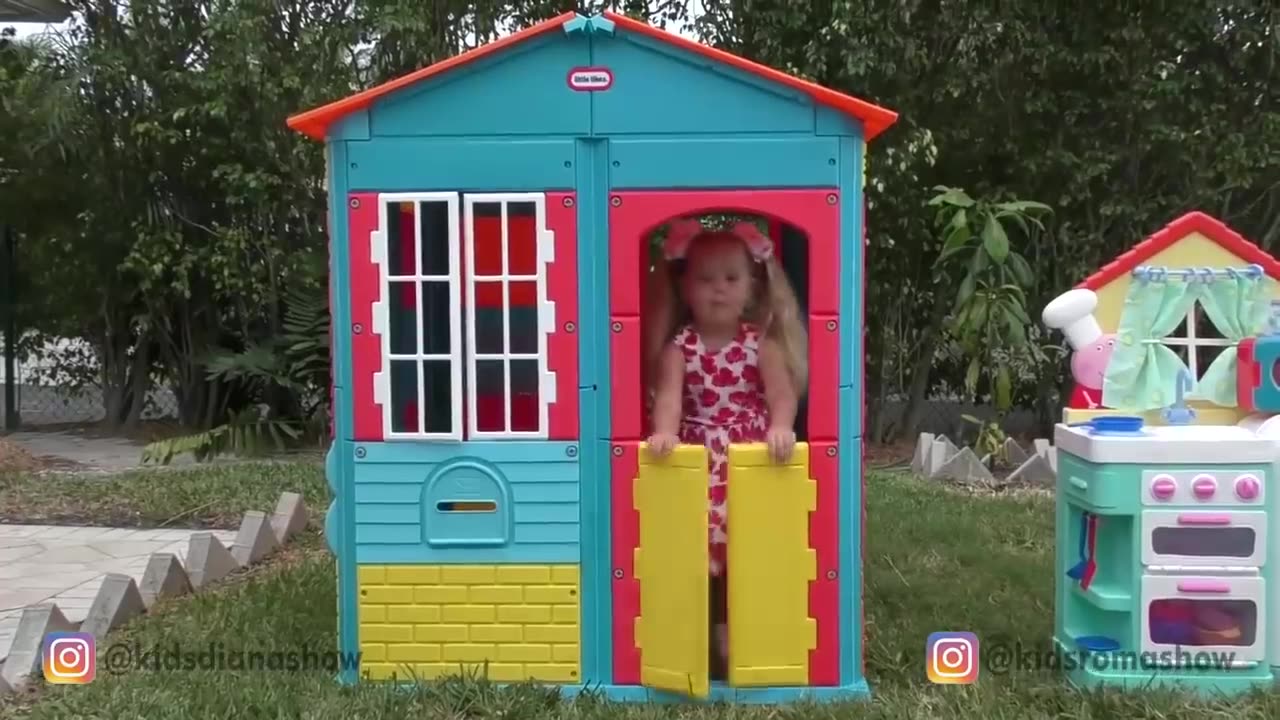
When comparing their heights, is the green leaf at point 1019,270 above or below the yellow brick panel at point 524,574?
above

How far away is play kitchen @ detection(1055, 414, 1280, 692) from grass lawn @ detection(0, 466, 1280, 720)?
149mm

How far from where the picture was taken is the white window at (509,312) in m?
3.20

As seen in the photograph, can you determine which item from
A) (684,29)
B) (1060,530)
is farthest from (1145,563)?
(684,29)

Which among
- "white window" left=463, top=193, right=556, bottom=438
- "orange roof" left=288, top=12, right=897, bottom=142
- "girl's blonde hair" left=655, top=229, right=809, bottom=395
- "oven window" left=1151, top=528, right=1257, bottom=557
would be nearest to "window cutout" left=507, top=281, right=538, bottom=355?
"white window" left=463, top=193, right=556, bottom=438

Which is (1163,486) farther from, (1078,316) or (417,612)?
(417,612)

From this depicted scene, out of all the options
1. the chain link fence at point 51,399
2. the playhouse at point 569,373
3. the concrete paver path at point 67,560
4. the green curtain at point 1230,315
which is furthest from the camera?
the chain link fence at point 51,399

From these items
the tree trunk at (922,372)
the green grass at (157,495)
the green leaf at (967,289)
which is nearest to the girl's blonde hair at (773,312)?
the green grass at (157,495)

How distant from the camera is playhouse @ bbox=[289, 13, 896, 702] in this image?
3174 mm

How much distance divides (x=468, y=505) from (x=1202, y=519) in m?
2.09

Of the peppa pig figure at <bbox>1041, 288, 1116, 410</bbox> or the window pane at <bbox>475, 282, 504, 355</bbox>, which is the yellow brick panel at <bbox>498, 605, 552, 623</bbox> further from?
the peppa pig figure at <bbox>1041, 288, 1116, 410</bbox>

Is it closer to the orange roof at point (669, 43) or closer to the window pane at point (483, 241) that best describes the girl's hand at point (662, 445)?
the window pane at point (483, 241)

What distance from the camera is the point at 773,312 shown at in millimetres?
3549

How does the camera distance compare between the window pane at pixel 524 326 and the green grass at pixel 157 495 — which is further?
the green grass at pixel 157 495

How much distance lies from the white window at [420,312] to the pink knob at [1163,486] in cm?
198
